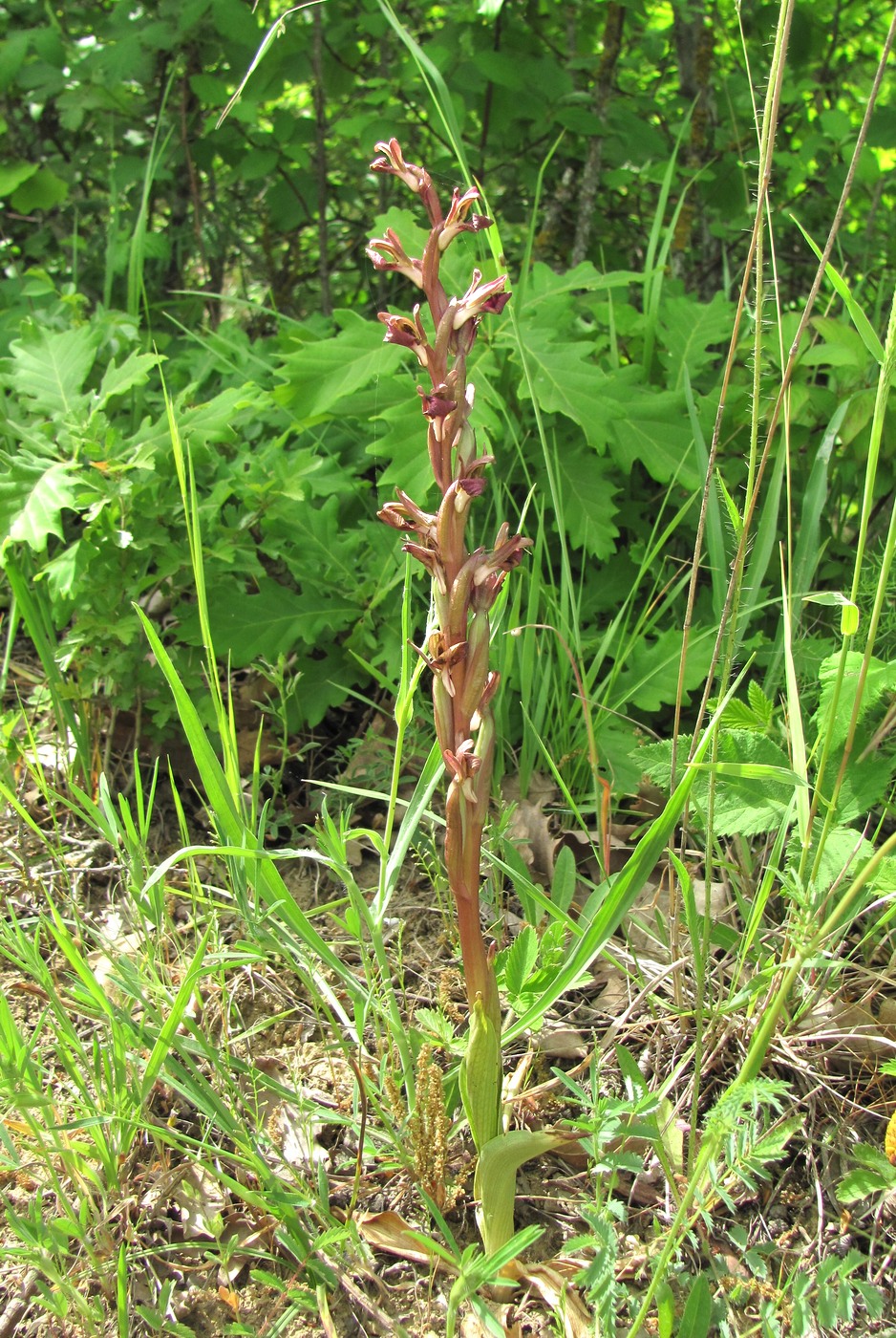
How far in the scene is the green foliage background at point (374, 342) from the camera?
1836 mm

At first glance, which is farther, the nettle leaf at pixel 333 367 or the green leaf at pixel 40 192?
the green leaf at pixel 40 192

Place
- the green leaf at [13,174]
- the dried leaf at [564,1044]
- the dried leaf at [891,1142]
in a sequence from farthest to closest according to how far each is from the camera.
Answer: the green leaf at [13,174] < the dried leaf at [564,1044] < the dried leaf at [891,1142]

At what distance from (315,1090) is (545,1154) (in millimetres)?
335

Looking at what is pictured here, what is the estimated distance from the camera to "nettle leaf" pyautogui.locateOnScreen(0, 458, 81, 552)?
5.57ft

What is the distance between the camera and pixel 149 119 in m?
3.19

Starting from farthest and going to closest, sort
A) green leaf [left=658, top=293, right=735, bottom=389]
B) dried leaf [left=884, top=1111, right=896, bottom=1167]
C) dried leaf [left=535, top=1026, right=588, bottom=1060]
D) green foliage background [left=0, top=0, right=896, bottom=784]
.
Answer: green leaf [left=658, top=293, right=735, bottom=389] < green foliage background [left=0, top=0, right=896, bottom=784] < dried leaf [left=535, top=1026, right=588, bottom=1060] < dried leaf [left=884, top=1111, right=896, bottom=1167]

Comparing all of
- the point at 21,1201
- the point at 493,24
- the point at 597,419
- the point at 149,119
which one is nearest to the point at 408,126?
the point at 493,24

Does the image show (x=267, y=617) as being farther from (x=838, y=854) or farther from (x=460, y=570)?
(x=838, y=854)

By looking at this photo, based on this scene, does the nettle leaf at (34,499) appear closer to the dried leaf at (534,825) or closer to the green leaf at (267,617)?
the green leaf at (267,617)

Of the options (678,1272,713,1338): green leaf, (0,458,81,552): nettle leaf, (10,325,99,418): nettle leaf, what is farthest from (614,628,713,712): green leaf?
(10,325,99,418): nettle leaf

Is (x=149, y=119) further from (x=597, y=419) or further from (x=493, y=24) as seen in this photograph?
(x=597, y=419)

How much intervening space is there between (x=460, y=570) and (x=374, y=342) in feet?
3.93

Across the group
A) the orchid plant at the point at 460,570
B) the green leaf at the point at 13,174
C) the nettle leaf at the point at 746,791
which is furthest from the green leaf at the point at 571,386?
the green leaf at the point at 13,174

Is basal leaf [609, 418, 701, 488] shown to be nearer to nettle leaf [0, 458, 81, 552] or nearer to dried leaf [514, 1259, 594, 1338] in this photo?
nettle leaf [0, 458, 81, 552]
